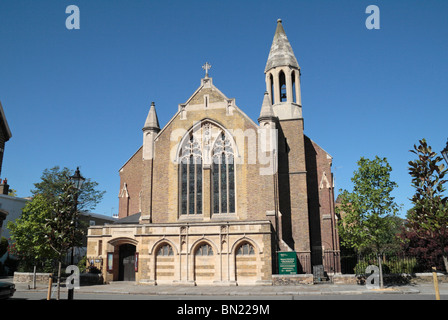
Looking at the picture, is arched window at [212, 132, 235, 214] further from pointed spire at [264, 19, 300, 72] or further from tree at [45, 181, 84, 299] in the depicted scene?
tree at [45, 181, 84, 299]

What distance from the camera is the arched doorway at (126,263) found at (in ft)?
94.6

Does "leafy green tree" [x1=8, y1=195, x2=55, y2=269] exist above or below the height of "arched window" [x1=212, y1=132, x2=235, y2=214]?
below

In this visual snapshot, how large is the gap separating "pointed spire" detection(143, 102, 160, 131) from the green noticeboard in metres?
14.7

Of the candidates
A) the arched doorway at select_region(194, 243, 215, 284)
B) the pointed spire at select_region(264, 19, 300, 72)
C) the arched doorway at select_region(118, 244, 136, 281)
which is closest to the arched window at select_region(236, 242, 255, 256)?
the arched doorway at select_region(194, 243, 215, 284)

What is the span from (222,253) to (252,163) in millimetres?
7300

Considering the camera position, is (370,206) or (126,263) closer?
(370,206)

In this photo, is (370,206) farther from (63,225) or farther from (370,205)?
(63,225)

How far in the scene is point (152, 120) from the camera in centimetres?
3225

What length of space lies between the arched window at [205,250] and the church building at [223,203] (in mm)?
68

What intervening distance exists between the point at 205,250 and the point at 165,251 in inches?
113

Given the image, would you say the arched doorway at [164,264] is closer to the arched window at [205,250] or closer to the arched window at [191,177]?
the arched window at [205,250]

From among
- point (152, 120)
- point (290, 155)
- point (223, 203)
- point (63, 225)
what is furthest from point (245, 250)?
point (152, 120)

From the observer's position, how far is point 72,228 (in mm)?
17703

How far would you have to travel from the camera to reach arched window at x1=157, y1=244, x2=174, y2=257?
26.8 m
